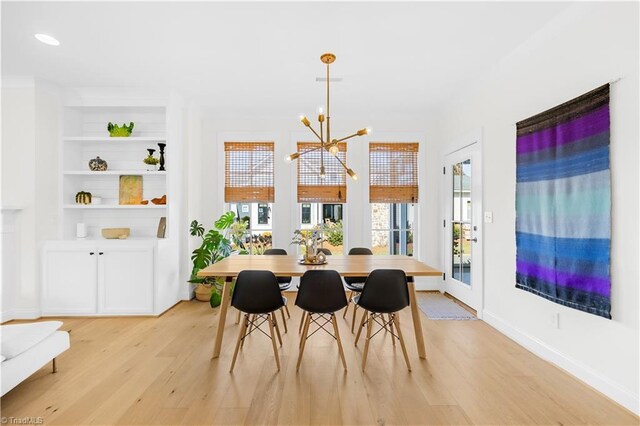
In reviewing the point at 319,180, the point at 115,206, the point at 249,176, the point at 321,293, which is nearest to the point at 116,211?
the point at 115,206

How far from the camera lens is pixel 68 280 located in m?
3.61

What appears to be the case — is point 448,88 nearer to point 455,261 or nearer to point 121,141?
point 455,261

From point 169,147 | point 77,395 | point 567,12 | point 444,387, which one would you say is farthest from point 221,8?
point 444,387

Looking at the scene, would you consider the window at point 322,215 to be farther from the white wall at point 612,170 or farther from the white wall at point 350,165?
the white wall at point 612,170

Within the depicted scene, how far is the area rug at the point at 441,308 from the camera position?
3695 millimetres

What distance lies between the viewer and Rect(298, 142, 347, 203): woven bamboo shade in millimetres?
4828

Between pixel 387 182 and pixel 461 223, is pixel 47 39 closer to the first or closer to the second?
pixel 387 182

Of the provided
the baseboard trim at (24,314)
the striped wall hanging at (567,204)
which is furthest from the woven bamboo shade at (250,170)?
the striped wall hanging at (567,204)

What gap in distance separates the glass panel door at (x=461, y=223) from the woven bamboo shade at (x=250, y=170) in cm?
270

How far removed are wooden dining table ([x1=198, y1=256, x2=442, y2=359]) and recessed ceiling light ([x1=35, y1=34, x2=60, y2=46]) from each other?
2492mm

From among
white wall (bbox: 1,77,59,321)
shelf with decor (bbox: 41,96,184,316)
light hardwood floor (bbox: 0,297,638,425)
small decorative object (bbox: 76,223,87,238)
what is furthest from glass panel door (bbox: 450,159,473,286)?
white wall (bbox: 1,77,59,321)

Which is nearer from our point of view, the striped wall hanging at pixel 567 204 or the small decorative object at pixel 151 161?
the striped wall hanging at pixel 567 204

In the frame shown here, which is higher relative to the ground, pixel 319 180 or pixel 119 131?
pixel 119 131

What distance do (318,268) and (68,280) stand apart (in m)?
3.06
